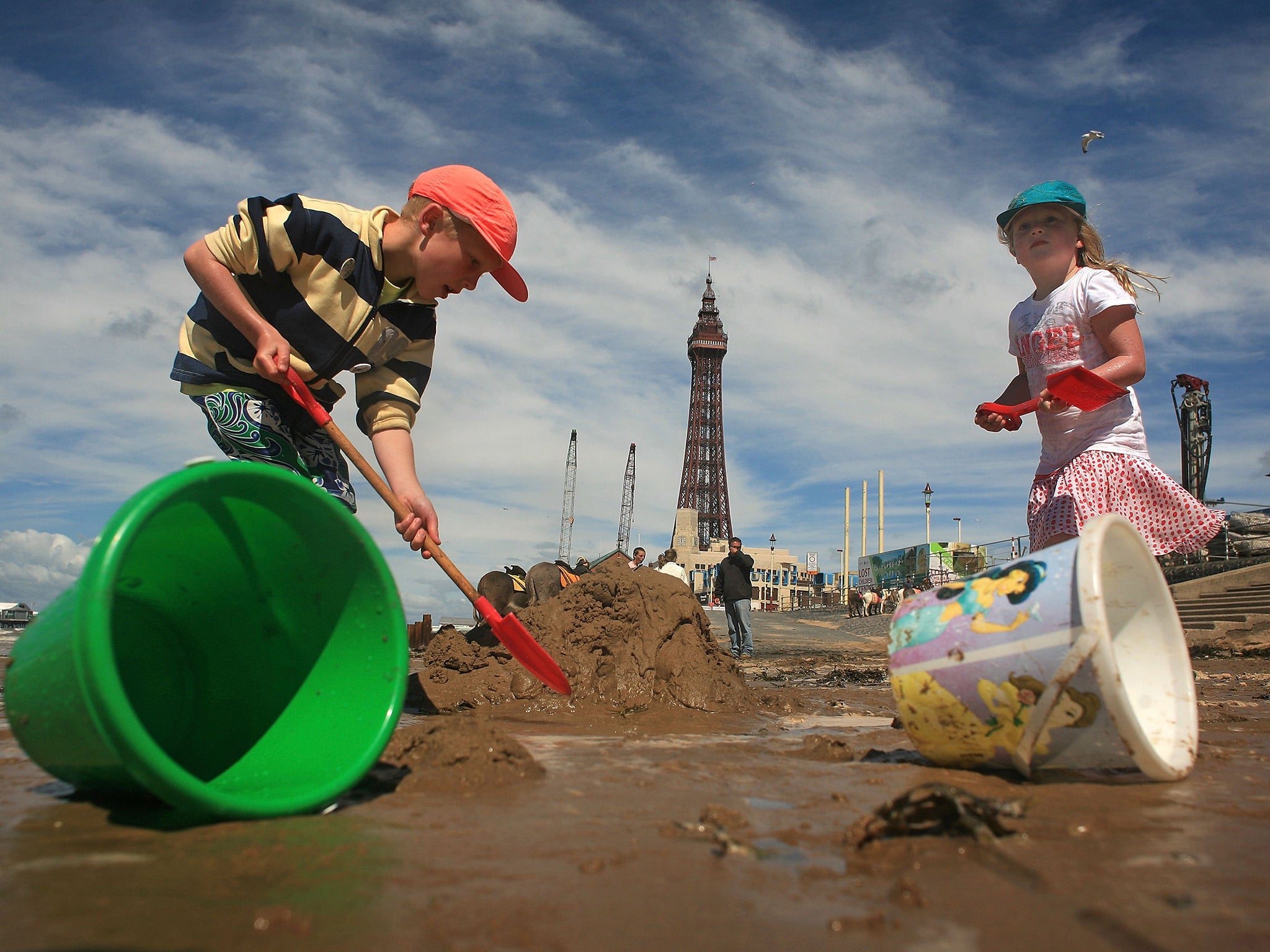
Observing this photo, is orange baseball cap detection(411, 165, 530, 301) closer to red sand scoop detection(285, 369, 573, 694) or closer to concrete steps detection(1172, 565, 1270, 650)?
red sand scoop detection(285, 369, 573, 694)

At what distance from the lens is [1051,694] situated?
6.15 ft

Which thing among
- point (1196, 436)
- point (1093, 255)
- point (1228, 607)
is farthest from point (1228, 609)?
point (1093, 255)

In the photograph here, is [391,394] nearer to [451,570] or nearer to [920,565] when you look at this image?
[451,570]

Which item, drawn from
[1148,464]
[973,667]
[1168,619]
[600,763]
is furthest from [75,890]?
[1148,464]

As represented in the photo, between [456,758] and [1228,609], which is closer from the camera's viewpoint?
[456,758]

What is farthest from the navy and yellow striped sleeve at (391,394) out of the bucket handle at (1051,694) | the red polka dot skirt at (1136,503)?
the red polka dot skirt at (1136,503)

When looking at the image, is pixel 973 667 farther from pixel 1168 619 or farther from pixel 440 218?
pixel 440 218

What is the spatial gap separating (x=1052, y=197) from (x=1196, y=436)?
514 inches

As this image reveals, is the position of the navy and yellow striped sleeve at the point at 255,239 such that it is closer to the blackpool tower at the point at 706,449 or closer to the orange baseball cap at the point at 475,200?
the orange baseball cap at the point at 475,200

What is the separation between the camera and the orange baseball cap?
2.49 m

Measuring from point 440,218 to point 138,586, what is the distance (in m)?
1.31

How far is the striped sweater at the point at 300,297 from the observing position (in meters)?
2.40

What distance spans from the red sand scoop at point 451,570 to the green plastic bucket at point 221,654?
58 cm

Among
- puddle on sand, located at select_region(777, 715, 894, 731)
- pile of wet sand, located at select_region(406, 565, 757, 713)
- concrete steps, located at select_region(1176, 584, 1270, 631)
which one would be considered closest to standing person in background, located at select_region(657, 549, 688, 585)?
pile of wet sand, located at select_region(406, 565, 757, 713)
